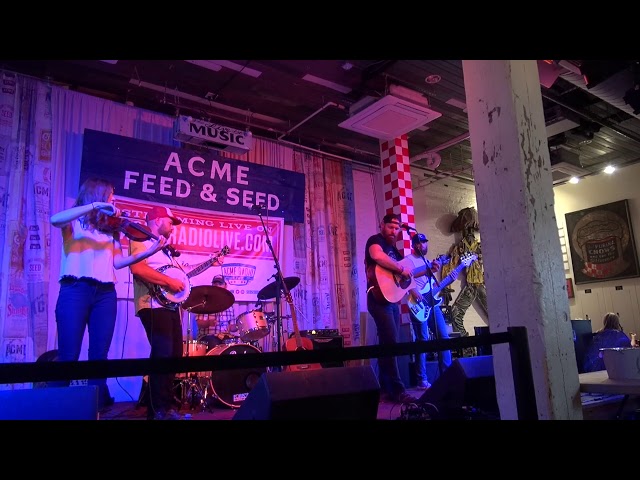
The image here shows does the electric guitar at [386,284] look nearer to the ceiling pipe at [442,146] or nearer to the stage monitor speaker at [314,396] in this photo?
the stage monitor speaker at [314,396]

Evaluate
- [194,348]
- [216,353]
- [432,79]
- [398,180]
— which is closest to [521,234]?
[216,353]

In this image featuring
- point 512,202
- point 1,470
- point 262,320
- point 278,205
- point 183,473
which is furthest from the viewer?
point 278,205

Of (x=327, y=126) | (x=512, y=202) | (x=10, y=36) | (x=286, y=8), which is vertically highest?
(x=327, y=126)

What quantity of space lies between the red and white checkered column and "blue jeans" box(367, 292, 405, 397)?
226 centimetres

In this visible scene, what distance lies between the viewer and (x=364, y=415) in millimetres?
2133

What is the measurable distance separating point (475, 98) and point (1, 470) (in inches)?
109

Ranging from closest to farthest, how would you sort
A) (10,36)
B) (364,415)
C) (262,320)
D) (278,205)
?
(10,36), (364,415), (262,320), (278,205)

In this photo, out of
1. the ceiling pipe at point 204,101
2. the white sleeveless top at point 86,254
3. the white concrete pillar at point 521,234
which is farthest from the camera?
the ceiling pipe at point 204,101

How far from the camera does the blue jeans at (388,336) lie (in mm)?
4453

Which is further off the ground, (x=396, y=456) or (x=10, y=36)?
(x=10, y=36)

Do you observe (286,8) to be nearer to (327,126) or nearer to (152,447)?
(152,447)

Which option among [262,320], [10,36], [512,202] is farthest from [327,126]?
[10,36]

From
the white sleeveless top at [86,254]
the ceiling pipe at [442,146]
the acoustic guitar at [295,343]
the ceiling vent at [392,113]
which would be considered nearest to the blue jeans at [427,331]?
the acoustic guitar at [295,343]

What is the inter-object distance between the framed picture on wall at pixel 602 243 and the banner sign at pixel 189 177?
652cm
